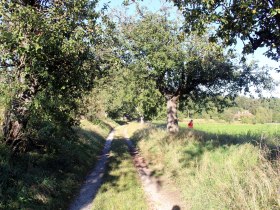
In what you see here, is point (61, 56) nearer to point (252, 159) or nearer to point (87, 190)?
point (87, 190)

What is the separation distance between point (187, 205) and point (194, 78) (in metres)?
15.4

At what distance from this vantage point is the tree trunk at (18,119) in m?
10.8

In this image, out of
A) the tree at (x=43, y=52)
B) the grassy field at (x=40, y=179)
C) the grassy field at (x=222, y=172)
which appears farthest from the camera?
the tree at (x=43, y=52)

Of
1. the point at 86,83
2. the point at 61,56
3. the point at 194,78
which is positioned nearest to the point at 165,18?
the point at 194,78

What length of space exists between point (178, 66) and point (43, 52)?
43.2 ft

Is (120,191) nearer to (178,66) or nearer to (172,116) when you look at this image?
(178,66)

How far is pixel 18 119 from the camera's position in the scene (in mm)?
10977

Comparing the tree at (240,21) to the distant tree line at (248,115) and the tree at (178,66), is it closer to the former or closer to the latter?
the tree at (178,66)

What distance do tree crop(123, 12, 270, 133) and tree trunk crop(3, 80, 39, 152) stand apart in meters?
11.4

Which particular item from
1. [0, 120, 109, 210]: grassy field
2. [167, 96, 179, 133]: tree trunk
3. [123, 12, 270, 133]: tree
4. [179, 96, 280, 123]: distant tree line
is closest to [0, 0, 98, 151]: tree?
[0, 120, 109, 210]: grassy field

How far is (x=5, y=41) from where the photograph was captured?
29.6 feet

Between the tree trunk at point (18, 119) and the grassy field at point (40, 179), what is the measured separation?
0.58 meters

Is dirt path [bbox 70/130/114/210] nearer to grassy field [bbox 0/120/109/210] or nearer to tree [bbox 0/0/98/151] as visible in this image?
grassy field [bbox 0/120/109/210]

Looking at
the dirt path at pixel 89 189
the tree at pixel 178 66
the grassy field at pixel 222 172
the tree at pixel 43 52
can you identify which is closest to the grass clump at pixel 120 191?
the dirt path at pixel 89 189
